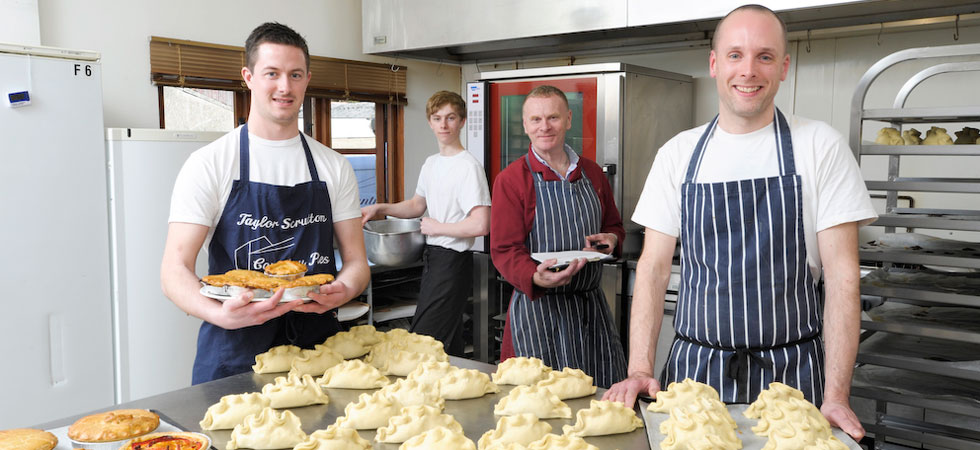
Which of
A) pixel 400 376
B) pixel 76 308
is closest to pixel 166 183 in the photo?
pixel 76 308

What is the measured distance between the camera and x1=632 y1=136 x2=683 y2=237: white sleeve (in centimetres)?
184

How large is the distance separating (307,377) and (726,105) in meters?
1.15

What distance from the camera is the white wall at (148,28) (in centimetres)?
354

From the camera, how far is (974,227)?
6.87 ft

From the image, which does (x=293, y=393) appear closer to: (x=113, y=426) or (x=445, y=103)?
(x=113, y=426)

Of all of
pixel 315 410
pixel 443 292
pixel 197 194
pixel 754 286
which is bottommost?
pixel 443 292

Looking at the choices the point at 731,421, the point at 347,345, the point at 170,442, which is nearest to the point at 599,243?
the point at 347,345

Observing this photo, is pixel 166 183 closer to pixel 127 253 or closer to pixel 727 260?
pixel 127 253

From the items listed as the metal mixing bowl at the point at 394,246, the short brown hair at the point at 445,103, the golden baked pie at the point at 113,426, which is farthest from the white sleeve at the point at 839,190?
the metal mixing bowl at the point at 394,246

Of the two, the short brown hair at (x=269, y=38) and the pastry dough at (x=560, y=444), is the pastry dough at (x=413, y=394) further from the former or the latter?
the short brown hair at (x=269, y=38)

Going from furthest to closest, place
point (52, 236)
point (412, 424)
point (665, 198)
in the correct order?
point (52, 236), point (665, 198), point (412, 424)

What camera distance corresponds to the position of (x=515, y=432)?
1.37 meters

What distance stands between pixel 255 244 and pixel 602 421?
993 mm

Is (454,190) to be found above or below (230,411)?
above
